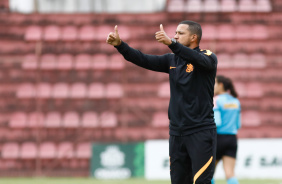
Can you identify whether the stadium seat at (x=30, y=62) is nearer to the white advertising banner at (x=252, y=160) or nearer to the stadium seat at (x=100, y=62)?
the stadium seat at (x=100, y=62)

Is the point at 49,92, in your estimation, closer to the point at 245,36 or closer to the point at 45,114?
the point at 45,114

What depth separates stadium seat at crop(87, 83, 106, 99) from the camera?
14.9 m

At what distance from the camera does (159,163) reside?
41.2 ft

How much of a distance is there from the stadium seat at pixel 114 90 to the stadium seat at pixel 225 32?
10.2 ft

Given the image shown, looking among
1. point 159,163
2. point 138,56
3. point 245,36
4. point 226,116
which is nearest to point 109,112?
point 159,163

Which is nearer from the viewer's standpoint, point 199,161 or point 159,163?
point 199,161

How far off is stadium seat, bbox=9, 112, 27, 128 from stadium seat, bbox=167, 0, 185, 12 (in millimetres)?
5296

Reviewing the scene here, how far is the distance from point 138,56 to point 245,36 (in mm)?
11200

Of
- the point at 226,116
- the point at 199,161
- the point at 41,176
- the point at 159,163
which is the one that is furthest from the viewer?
the point at 41,176

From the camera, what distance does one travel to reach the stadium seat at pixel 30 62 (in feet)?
50.2

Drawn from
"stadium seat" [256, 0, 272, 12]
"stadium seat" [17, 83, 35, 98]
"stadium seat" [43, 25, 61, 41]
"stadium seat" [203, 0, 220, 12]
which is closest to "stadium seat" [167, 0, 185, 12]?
"stadium seat" [203, 0, 220, 12]

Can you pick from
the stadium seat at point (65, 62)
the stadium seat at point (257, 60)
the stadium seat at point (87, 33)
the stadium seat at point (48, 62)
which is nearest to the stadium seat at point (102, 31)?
the stadium seat at point (87, 33)

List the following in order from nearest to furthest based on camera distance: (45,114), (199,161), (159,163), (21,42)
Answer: (199,161) → (159,163) → (45,114) → (21,42)

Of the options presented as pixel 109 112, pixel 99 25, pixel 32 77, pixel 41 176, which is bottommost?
pixel 41 176
